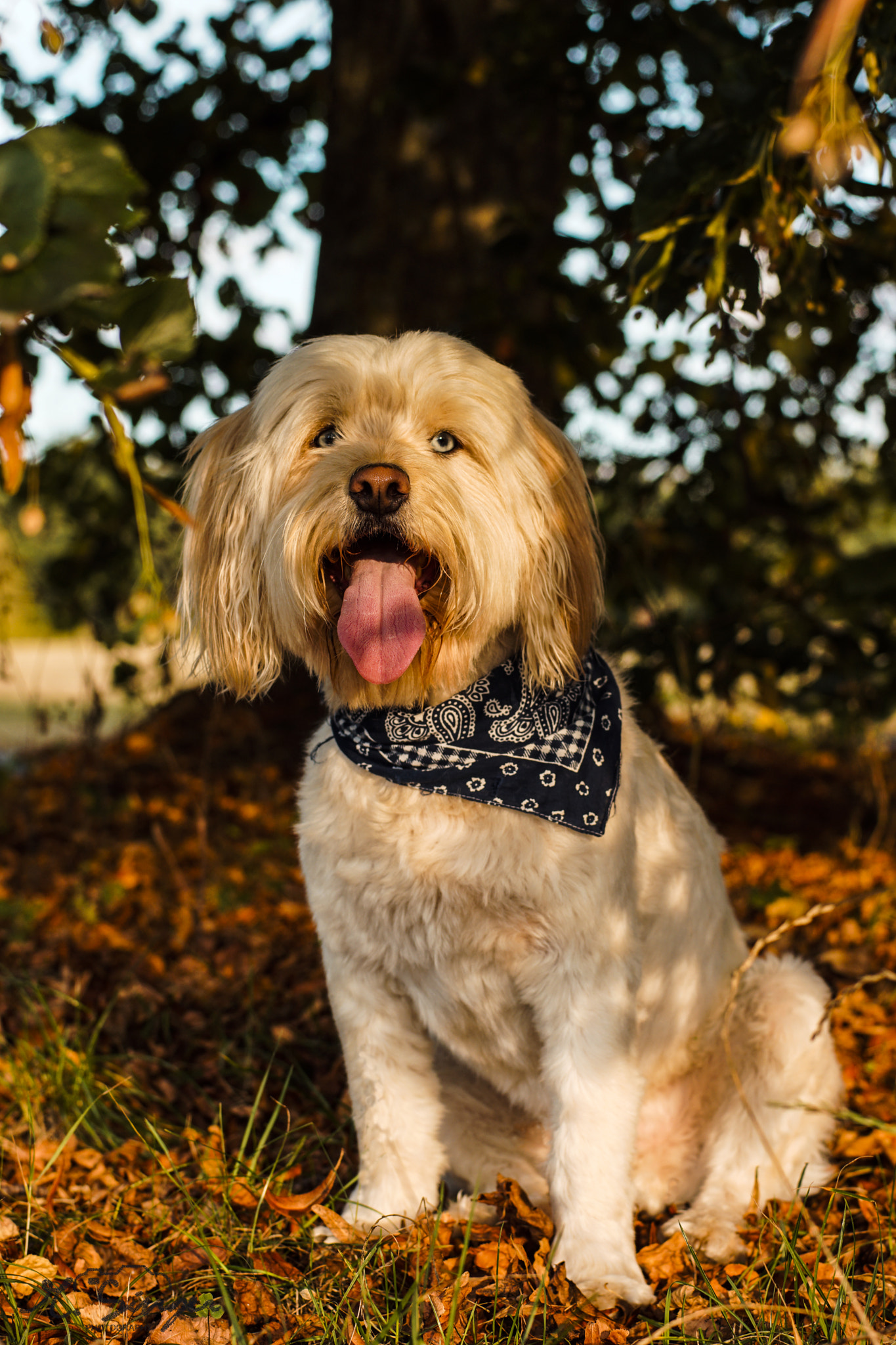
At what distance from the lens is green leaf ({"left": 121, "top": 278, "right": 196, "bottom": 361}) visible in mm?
988

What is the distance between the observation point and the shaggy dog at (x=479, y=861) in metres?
2.26

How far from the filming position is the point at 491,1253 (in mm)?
2289

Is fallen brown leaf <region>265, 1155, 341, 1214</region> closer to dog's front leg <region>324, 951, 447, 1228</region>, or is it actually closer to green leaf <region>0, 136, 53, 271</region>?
dog's front leg <region>324, 951, 447, 1228</region>

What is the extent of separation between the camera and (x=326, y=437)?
2.46 meters

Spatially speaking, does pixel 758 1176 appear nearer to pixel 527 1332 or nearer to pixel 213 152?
pixel 527 1332

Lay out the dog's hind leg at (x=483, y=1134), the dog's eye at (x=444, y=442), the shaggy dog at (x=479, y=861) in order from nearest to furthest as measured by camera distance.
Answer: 1. the shaggy dog at (x=479, y=861)
2. the dog's eye at (x=444, y=442)
3. the dog's hind leg at (x=483, y=1134)

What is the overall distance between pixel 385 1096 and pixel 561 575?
4.25 ft

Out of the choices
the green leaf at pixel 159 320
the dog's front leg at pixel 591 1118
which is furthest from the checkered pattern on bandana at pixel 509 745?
the green leaf at pixel 159 320

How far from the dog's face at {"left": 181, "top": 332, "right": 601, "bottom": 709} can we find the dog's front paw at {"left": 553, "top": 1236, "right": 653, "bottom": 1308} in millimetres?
1201

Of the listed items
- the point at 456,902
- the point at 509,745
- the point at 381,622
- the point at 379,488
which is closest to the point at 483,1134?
the point at 456,902

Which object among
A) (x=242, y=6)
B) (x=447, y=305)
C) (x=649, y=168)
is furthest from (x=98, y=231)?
(x=242, y=6)

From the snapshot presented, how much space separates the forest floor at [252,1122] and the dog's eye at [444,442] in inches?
48.3

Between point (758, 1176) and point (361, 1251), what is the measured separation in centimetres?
97

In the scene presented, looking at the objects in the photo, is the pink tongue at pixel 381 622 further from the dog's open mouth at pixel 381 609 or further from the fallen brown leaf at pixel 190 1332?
the fallen brown leaf at pixel 190 1332
